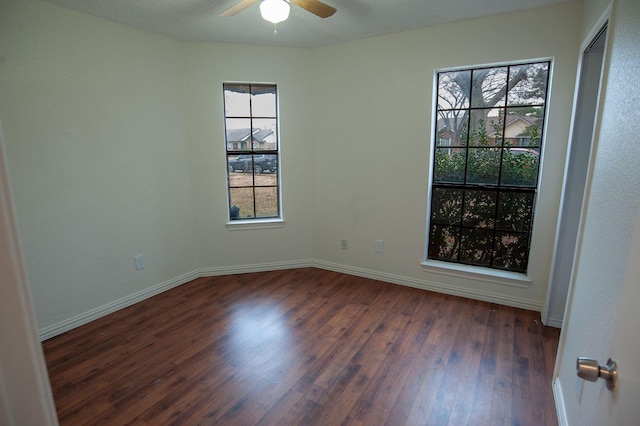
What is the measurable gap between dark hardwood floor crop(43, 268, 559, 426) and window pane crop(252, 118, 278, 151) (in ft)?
5.41

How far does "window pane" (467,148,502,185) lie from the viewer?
10.4 feet

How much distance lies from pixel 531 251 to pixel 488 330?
2.75 feet

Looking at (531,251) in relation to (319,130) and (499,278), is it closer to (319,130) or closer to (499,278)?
(499,278)

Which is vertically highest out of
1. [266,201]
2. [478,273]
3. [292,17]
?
[292,17]

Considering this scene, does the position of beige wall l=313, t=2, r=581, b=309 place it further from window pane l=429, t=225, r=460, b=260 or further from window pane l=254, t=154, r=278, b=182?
window pane l=254, t=154, r=278, b=182

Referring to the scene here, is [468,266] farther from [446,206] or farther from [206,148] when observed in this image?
[206,148]

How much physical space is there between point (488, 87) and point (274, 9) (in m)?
2.04

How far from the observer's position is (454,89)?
3230 millimetres

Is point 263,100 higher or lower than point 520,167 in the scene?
higher

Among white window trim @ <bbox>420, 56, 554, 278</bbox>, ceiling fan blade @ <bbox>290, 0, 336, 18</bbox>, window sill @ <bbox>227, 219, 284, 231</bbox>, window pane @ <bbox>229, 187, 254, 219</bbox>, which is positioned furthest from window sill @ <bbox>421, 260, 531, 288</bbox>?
ceiling fan blade @ <bbox>290, 0, 336, 18</bbox>

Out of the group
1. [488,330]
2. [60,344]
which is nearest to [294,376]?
[488,330]

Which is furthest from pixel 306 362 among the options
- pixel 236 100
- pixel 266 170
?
pixel 236 100

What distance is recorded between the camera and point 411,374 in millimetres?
2234

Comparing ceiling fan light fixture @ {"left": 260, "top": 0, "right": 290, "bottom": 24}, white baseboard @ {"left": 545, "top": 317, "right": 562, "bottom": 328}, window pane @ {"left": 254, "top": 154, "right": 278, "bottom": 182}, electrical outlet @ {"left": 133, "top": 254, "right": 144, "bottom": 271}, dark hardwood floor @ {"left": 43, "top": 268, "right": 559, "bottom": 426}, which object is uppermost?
ceiling fan light fixture @ {"left": 260, "top": 0, "right": 290, "bottom": 24}
